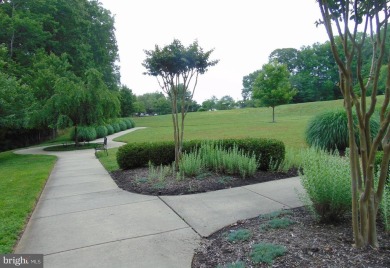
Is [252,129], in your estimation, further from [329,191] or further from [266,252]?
[266,252]

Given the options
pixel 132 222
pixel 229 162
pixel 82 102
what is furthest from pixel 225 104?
pixel 132 222

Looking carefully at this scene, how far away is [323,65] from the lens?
2063 inches

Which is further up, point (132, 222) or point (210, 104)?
point (210, 104)

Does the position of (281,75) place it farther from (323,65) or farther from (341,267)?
(323,65)

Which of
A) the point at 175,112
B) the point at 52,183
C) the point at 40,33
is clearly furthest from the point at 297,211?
the point at 40,33

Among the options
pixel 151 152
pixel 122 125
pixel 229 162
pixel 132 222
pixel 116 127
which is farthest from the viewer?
pixel 122 125

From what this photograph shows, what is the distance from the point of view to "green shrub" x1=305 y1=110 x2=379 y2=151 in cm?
830

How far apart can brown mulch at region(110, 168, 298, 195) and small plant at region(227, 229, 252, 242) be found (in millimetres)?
1896

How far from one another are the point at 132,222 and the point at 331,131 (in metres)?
7.27

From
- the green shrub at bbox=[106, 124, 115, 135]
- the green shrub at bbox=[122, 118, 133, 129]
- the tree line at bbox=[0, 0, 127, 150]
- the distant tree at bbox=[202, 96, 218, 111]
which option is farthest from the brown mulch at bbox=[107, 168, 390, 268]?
the distant tree at bbox=[202, 96, 218, 111]

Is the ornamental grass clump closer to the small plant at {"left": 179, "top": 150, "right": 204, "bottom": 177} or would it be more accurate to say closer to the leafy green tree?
the small plant at {"left": 179, "top": 150, "right": 204, "bottom": 177}

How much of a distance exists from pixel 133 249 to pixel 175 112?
398 cm

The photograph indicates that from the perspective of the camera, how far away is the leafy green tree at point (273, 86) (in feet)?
85.3

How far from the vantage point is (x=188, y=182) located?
17.1 feet
